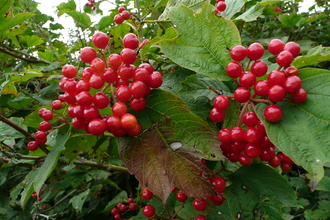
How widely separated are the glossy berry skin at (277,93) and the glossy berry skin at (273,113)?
0.12 feet

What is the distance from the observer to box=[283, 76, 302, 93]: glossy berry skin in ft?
3.02

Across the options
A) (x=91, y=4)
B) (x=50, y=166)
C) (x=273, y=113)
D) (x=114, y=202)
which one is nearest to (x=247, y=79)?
(x=273, y=113)

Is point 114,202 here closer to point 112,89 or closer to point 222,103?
point 112,89

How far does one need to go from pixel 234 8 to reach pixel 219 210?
4.42 ft

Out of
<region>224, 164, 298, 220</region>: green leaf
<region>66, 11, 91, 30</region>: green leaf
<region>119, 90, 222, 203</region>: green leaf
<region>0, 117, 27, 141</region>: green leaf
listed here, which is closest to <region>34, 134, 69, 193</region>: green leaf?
<region>119, 90, 222, 203</region>: green leaf

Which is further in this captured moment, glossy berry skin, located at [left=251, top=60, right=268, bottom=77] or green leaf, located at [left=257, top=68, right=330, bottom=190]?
glossy berry skin, located at [left=251, top=60, right=268, bottom=77]

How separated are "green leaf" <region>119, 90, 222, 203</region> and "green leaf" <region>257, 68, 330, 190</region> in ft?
0.83

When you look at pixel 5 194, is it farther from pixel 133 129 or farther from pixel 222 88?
pixel 222 88

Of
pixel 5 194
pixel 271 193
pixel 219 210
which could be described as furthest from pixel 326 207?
pixel 5 194

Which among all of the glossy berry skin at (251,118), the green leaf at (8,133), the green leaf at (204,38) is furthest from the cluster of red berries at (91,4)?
the glossy berry skin at (251,118)

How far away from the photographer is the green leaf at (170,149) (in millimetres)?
981

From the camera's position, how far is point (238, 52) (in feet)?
3.52

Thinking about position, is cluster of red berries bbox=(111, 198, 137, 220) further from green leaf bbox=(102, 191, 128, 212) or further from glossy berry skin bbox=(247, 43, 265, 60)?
glossy berry skin bbox=(247, 43, 265, 60)

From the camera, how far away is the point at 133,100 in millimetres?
1074
